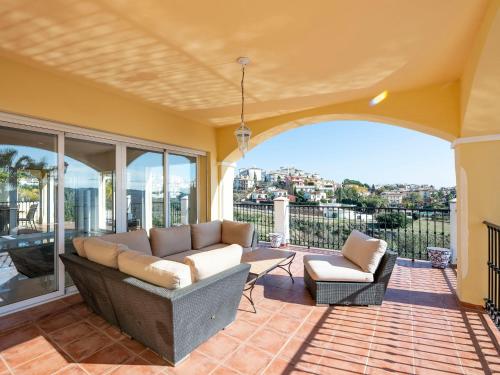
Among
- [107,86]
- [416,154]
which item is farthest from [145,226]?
[416,154]

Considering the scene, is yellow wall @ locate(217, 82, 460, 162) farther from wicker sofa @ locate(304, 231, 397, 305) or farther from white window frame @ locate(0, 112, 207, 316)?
white window frame @ locate(0, 112, 207, 316)

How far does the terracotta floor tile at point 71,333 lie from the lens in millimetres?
2359

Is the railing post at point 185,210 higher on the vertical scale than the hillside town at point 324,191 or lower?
lower

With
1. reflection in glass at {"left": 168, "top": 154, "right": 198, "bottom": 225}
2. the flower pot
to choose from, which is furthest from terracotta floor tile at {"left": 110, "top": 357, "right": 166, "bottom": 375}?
the flower pot

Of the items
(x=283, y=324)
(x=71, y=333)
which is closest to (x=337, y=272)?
(x=283, y=324)

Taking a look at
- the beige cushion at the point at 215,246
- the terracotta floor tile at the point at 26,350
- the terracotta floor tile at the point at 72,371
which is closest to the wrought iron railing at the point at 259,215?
the beige cushion at the point at 215,246

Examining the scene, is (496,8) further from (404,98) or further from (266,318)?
(266,318)

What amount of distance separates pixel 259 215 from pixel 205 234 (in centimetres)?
280

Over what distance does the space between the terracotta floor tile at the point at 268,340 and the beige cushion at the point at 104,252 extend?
147cm

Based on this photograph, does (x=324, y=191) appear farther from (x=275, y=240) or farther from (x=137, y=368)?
(x=137, y=368)

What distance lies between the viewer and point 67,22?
6.86 ft

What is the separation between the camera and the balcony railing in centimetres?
493

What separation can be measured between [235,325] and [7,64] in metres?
3.73

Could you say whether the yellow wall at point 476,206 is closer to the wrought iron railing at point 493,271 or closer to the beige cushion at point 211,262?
the wrought iron railing at point 493,271
